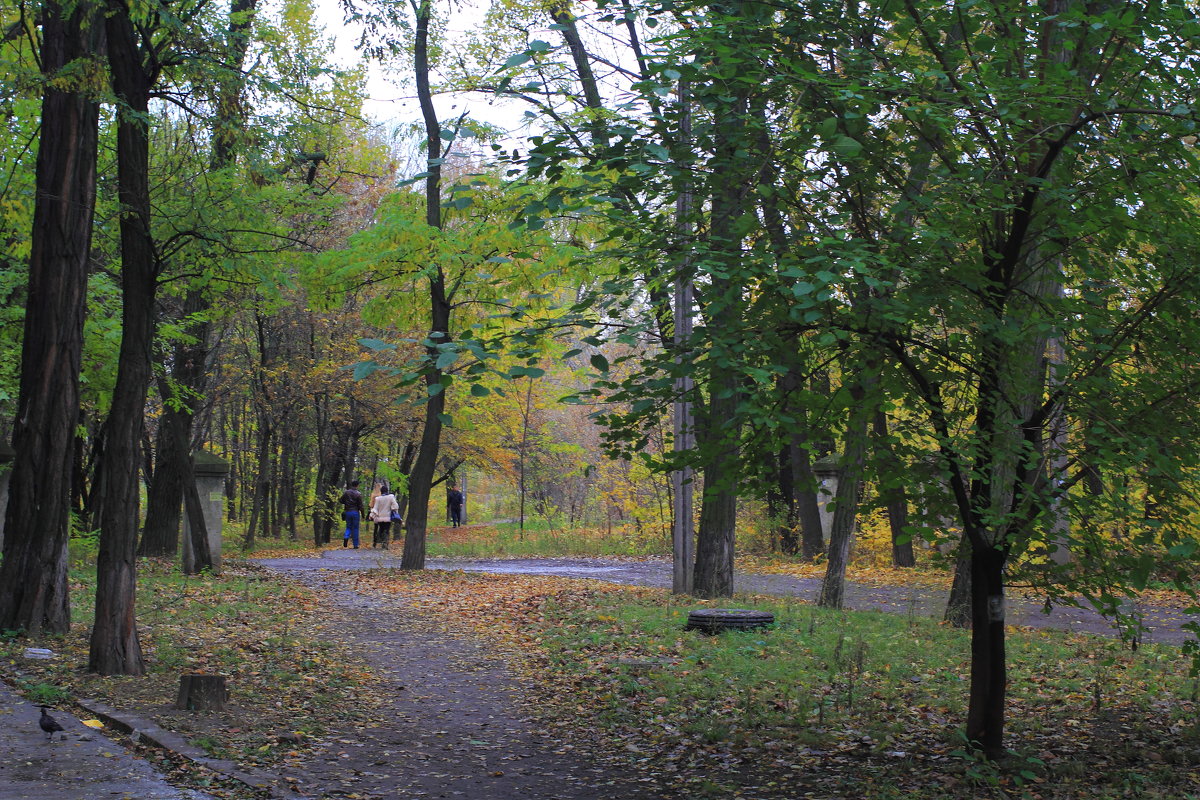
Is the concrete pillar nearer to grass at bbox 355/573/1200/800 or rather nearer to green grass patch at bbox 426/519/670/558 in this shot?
grass at bbox 355/573/1200/800

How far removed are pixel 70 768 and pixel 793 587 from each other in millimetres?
12569

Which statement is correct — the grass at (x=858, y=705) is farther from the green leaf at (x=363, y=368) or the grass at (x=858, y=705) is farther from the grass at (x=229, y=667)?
the green leaf at (x=363, y=368)

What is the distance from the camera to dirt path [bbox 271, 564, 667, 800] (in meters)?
6.09

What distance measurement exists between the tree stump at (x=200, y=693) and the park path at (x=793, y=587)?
5.61 metres

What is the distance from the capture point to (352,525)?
27.9m

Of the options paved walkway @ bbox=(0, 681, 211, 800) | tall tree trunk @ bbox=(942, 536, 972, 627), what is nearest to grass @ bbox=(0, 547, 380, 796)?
paved walkway @ bbox=(0, 681, 211, 800)

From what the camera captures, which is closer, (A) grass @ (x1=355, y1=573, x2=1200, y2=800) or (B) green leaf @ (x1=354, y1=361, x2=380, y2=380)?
(B) green leaf @ (x1=354, y1=361, x2=380, y2=380)

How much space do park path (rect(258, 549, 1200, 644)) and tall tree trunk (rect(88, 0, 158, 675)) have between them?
22.1ft

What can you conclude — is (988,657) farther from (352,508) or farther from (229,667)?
(352,508)

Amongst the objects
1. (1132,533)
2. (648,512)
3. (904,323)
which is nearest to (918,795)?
(1132,533)

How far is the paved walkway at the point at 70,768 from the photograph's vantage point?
5.17 metres

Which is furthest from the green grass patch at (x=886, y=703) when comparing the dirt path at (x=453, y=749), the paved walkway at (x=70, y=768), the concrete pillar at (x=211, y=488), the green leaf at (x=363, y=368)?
the concrete pillar at (x=211, y=488)

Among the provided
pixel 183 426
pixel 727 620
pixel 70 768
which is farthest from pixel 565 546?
pixel 70 768

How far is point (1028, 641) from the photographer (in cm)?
1044
